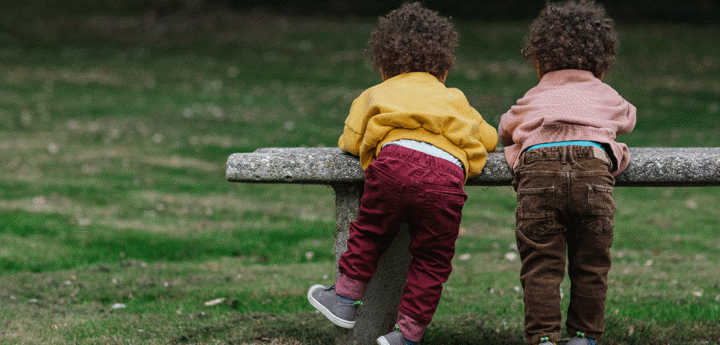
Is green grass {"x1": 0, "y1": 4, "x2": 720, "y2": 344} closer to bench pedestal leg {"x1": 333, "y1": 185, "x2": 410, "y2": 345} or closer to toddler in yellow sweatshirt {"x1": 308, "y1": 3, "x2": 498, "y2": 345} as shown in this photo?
bench pedestal leg {"x1": 333, "y1": 185, "x2": 410, "y2": 345}

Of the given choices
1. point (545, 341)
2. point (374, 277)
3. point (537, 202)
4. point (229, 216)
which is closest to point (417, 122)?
point (537, 202)

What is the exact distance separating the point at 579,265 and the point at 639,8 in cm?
2124

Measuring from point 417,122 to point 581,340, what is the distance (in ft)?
3.37

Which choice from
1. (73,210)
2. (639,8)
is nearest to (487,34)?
(639,8)

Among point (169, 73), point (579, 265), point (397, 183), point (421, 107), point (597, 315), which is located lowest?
point (169, 73)

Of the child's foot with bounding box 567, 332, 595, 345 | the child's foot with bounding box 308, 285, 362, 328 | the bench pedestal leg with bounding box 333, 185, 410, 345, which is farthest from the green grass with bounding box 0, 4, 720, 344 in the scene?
the child's foot with bounding box 567, 332, 595, 345

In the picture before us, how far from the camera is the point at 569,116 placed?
8.27 ft

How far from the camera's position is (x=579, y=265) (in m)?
2.51

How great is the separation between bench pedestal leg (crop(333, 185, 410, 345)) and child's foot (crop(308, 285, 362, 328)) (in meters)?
0.24

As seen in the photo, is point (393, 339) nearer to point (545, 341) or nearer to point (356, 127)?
point (545, 341)

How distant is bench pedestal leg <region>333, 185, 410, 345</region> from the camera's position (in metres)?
2.81

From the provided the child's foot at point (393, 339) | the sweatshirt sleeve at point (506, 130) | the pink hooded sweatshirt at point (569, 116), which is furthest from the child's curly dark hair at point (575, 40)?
the child's foot at point (393, 339)

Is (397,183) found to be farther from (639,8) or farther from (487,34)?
(639,8)

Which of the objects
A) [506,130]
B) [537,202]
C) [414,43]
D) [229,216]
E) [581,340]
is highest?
[414,43]
